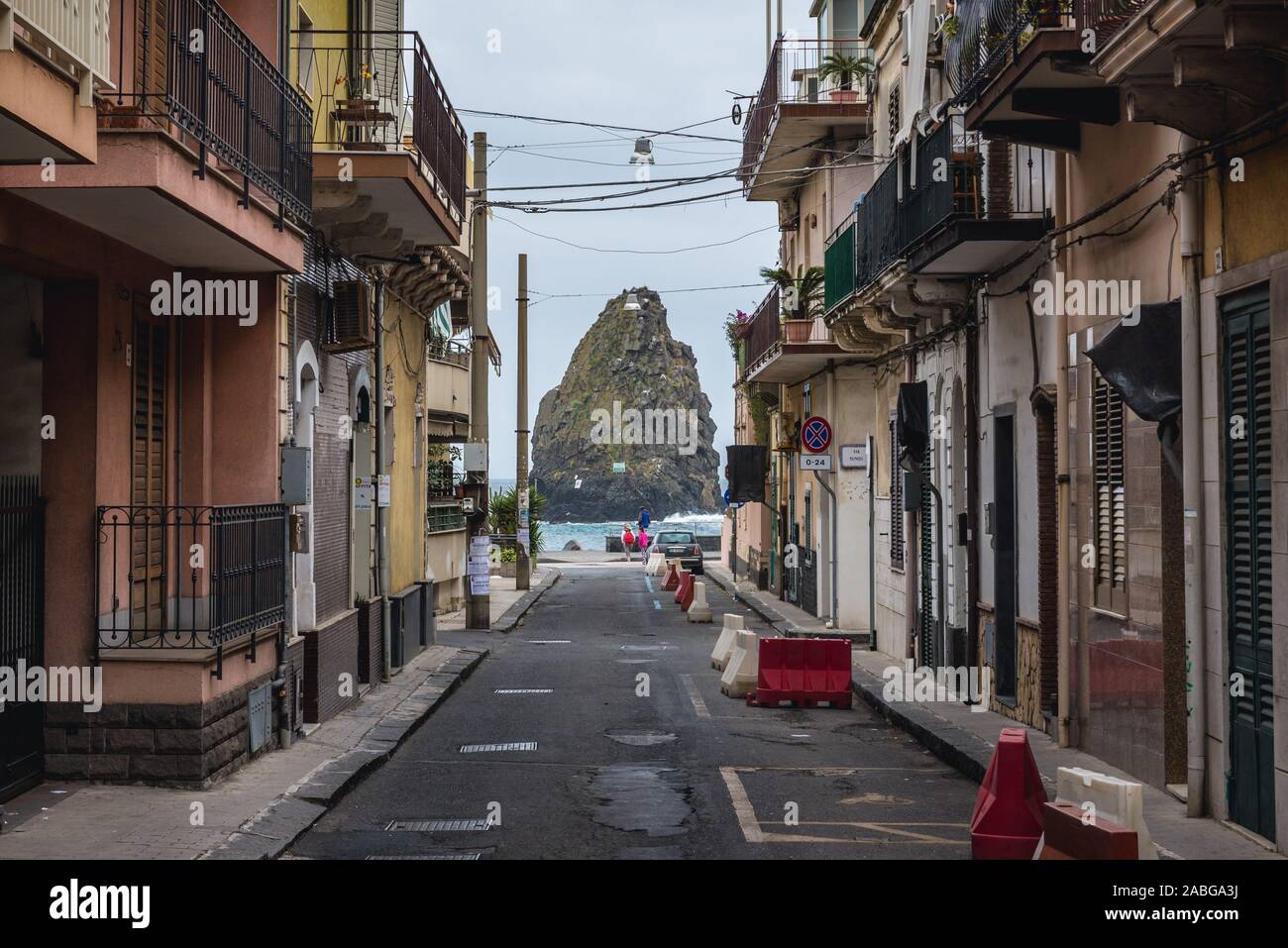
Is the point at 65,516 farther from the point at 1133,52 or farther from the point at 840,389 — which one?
the point at 840,389

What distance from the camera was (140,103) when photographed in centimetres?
983

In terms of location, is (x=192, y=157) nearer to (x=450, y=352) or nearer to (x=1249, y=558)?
(x=1249, y=558)

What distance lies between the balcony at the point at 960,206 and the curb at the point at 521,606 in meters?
12.0

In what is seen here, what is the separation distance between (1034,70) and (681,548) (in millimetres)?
39309

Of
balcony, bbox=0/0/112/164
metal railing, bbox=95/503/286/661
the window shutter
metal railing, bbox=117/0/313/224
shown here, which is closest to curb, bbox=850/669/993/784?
the window shutter

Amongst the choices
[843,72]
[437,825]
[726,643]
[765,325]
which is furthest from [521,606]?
[437,825]

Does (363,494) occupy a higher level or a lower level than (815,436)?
lower

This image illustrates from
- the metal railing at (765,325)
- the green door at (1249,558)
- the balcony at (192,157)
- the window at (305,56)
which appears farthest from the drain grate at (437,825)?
the metal railing at (765,325)

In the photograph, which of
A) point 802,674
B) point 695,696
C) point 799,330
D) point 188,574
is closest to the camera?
point 188,574

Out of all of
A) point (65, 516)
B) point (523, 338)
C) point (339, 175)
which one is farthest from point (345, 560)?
point (523, 338)

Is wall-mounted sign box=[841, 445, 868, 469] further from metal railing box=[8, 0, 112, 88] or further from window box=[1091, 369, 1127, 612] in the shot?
metal railing box=[8, 0, 112, 88]

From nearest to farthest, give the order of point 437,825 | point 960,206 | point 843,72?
1. point 437,825
2. point 960,206
3. point 843,72

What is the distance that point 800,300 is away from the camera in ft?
92.1
